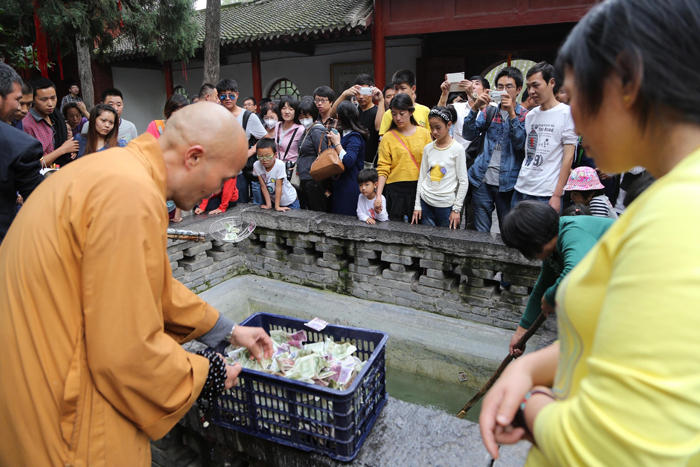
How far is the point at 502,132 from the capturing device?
14.1 ft

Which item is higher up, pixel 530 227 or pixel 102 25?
pixel 102 25

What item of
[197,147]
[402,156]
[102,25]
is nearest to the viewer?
[197,147]

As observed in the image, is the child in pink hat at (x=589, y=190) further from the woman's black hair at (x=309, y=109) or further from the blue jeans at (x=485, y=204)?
the woman's black hair at (x=309, y=109)

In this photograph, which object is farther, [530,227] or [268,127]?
[268,127]

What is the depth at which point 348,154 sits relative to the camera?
4.51 m

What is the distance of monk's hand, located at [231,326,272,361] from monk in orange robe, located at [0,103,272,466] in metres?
0.61

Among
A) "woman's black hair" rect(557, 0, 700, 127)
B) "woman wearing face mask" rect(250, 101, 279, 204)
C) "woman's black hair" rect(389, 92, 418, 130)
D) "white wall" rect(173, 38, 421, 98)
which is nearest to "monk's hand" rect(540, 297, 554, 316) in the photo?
"woman's black hair" rect(557, 0, 700, 127)

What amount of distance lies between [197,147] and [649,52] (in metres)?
1.34

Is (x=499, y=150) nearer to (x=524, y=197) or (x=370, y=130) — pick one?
(x=524, y=197)

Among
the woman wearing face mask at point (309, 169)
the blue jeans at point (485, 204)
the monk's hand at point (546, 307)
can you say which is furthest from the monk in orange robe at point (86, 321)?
the blue jeans at point (485, 204)

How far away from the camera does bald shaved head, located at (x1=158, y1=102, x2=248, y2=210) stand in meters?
1.58

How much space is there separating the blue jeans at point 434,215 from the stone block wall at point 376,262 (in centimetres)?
65

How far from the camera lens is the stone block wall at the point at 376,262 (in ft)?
10.7

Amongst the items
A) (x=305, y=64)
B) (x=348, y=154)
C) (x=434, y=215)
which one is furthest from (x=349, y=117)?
(x=305, y=64)
